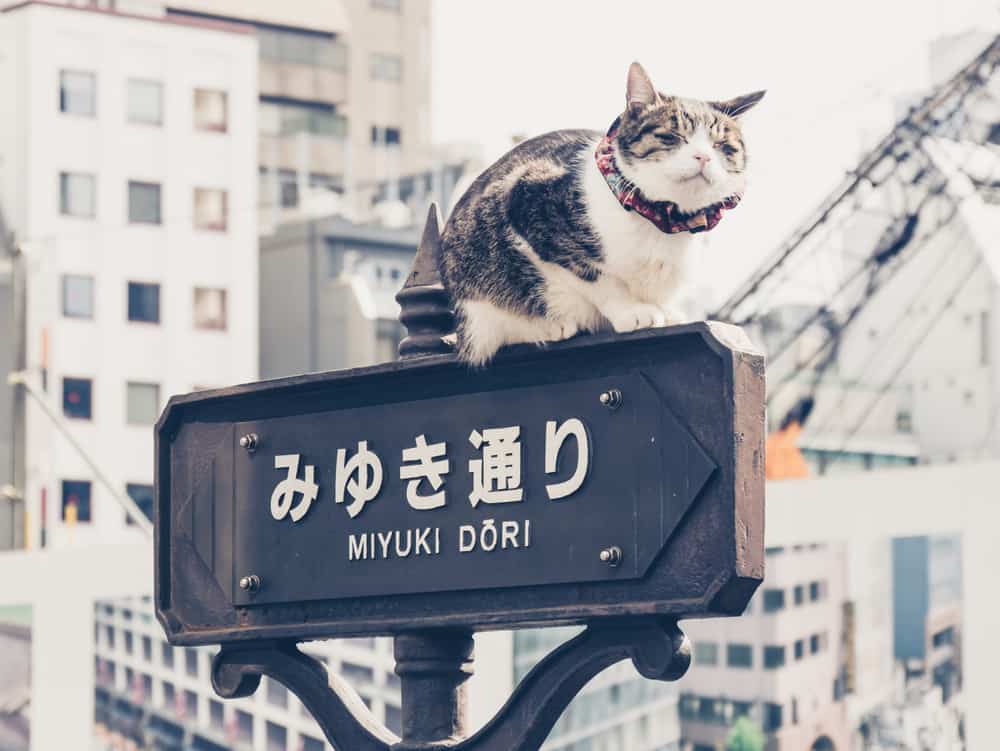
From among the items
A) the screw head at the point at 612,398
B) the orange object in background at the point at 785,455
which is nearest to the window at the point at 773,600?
the orange object in background at the point at 785,455

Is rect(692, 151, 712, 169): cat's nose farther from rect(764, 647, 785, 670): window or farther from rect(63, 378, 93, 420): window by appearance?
rect(63, 378, 93, 420): window

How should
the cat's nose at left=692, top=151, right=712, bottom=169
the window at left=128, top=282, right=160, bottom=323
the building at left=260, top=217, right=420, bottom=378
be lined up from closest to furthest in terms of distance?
1. the cat's nose at left=692, top=151, right=712, bottom=169
2. the window at left=128, top=282, right=160, bottom=323
3. the building at left=260, top=217, right=420, bottom=378

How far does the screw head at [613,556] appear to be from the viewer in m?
3.15

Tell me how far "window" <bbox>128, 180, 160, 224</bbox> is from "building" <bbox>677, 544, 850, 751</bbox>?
24865mm

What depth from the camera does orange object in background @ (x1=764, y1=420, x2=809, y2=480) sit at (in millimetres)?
27611

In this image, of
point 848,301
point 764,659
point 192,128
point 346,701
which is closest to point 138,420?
point 192,128

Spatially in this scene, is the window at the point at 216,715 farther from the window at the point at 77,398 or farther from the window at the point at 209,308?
the window at the point at 209,308

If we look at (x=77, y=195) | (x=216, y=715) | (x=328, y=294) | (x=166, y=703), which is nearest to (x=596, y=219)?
(x=216, y=715)

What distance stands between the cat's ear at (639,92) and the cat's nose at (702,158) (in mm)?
219

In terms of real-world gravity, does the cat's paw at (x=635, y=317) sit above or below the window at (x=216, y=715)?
above

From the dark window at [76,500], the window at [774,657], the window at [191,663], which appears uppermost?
the dark window at [76,500]

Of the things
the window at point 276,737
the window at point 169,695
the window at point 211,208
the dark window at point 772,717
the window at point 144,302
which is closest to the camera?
the dark window at point 772,717

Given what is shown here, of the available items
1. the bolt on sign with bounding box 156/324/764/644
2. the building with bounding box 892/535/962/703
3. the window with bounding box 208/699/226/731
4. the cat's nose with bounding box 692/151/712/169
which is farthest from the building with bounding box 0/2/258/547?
the cat's nose with bounding box 692/151/712/169

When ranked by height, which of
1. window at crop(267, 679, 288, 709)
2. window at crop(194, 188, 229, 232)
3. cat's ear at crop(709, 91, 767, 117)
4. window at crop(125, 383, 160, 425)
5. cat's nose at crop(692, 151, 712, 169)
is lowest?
window at crop(267, 679, 288, 709)
